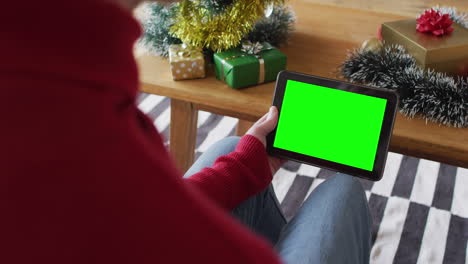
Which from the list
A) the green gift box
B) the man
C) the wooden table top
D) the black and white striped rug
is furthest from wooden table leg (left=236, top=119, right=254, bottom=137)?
the man

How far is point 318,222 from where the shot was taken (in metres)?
0.71

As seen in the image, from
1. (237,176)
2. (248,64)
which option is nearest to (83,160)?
(237,176)

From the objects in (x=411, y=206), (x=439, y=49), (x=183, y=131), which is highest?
(x=439, y=49)

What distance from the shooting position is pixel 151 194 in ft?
0.96

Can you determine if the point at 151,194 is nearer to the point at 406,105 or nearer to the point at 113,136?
the point at 113,136

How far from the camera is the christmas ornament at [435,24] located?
34.9 inches

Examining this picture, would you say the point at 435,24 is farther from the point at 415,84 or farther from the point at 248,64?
the point at 248,64

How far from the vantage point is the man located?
270 mm

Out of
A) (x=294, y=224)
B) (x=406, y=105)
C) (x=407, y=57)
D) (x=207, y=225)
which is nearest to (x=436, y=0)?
(x=407, y=57)

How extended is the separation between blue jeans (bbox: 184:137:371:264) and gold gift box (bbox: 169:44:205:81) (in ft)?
0.46

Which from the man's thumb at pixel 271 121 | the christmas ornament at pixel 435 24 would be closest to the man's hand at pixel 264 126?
the man's thumb at pixel 271 121

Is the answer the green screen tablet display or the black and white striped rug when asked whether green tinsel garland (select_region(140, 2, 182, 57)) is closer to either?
the green screen tablet display

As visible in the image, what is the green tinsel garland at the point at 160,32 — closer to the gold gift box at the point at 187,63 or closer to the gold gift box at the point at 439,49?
the gold gift box at the point at 187,63

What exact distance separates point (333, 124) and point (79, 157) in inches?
21.8
